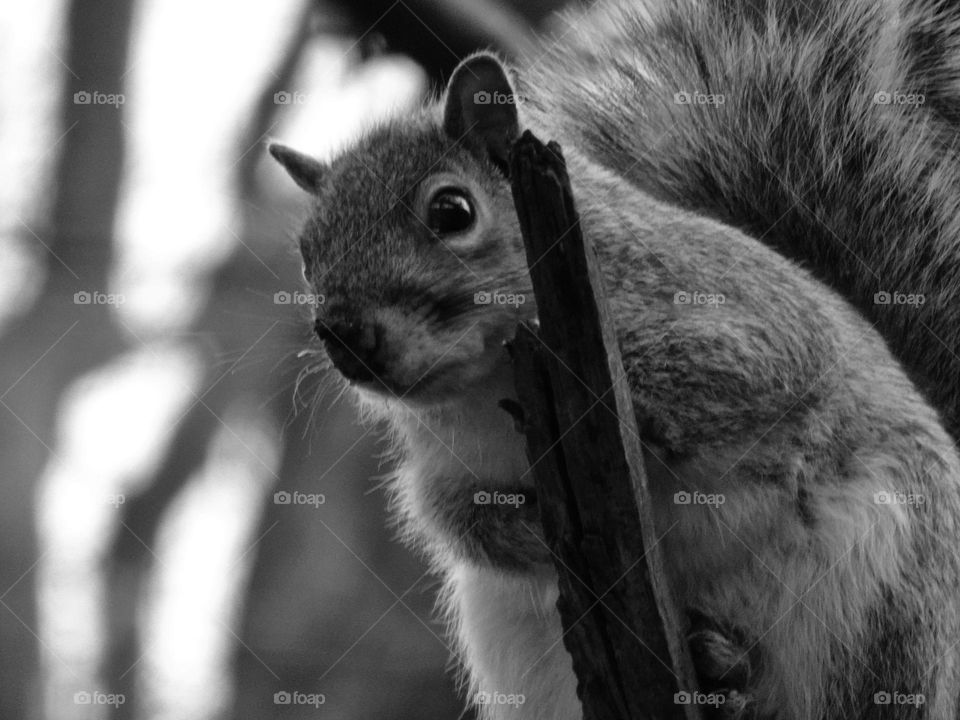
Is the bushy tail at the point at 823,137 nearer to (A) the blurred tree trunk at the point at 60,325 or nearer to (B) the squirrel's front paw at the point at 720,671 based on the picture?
(B) the squirrel's front paw at the point at 720,671

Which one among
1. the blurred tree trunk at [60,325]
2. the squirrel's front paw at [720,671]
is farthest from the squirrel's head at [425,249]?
the blurred tree trunk at [60,325]

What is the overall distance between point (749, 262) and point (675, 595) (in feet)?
1.54

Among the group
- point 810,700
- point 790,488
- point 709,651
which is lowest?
point 810,700

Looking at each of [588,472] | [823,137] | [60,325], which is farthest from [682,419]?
[60,325]

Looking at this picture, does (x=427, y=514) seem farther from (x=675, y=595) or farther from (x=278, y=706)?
(x=278, y=706)

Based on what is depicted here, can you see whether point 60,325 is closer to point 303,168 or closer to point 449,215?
point 303,168

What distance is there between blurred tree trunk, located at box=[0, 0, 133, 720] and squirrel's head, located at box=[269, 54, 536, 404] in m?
1.14

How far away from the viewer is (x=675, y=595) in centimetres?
156

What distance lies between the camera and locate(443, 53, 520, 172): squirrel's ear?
1.53 metres

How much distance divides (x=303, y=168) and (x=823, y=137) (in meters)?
0.95

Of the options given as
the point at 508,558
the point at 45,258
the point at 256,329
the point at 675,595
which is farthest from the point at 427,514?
the point at 45,258

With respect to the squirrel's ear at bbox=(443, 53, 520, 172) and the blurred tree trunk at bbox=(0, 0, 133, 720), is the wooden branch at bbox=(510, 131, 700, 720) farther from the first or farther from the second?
the blurred tree trunk at bbox=(0, 0, 133, 720)

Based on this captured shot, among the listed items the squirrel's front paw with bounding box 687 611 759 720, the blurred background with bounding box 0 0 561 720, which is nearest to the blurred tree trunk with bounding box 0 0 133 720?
the blurred background with bounding box 0 0 561 720

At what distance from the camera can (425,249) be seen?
1.43 m
